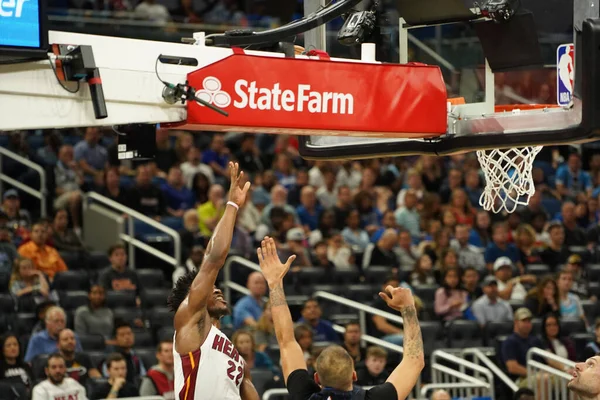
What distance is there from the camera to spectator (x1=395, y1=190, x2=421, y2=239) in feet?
52.5

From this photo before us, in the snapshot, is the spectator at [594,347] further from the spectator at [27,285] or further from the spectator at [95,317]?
the spectator at [27,285]

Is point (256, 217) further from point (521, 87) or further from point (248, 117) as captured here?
point (248, 117)

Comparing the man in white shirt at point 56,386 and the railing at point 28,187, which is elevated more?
the railing at point 28,187

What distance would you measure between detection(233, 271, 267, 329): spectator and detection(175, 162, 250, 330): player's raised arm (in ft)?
20.5

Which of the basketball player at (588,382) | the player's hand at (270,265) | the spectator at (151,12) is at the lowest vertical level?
the basketball player at (588,382)

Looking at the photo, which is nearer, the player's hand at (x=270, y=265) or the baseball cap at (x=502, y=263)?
the player's hand at (x=270, y=265)

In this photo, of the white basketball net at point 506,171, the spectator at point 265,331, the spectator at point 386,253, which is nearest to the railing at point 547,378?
the spectator at point 386,253

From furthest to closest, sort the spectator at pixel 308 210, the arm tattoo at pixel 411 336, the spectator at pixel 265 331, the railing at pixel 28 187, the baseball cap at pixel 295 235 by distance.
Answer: the spectator at pixel 308 210 < the railing at pixel 28 187 < the baseball cap at pixel 295 235 < the spectator at pixel 265 331 < the arm tattoo at pixel 411 336

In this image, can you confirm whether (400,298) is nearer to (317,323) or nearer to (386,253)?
(317,323)

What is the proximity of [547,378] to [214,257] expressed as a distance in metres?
7.12

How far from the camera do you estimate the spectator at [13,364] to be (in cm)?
1067

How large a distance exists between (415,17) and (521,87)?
0.80 meters

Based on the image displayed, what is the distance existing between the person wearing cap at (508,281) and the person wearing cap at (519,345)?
1.22 m

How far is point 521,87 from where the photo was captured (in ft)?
24.1
